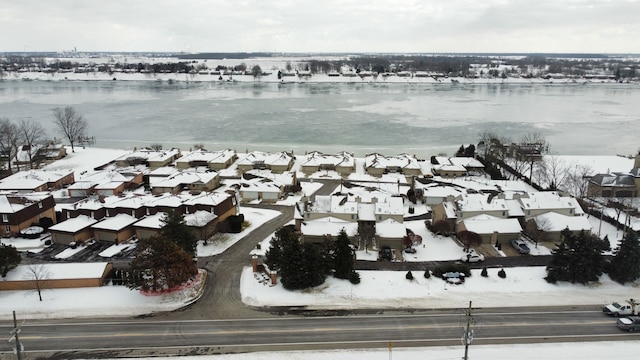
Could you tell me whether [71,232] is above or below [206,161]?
below

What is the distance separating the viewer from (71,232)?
1110 inches

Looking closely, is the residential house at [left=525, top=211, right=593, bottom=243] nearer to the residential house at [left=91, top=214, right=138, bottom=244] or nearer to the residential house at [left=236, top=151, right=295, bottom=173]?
the residential house at [left=236, top=151, right=295, bottom=173]

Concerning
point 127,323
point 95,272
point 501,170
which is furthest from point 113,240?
point 501,170

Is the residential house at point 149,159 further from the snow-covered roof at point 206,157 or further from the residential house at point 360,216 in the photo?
the residential house at point 360,216

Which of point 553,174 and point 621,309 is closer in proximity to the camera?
point 621,309

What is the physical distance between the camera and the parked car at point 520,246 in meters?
27.2

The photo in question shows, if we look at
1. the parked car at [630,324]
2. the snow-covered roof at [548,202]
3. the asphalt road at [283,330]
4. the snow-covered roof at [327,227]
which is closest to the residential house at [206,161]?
the snow-covered roof at [327,227]

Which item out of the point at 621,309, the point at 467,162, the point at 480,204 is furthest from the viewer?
the point at 467,162

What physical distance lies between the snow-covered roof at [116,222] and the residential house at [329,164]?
19.6 metres

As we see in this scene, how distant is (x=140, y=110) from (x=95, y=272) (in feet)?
221

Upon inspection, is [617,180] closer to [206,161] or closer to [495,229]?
[495,229]

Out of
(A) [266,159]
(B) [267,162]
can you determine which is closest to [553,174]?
(B) [267,162]

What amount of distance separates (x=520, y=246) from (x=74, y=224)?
90.4 ft

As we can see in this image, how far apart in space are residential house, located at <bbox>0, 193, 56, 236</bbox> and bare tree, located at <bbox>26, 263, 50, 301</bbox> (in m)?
8.14
